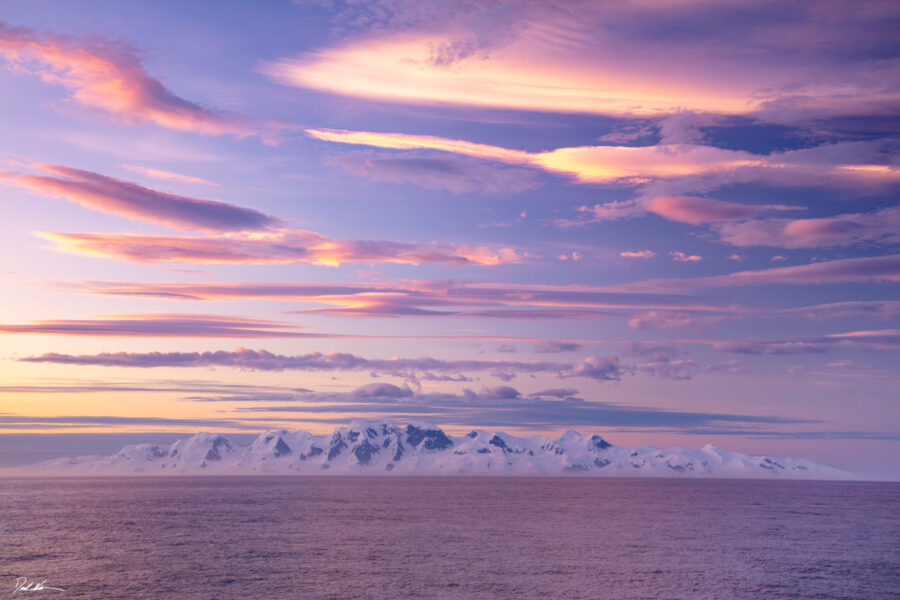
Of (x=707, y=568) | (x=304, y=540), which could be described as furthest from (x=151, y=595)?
(x=707, y=568)

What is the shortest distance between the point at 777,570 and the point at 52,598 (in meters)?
74.2

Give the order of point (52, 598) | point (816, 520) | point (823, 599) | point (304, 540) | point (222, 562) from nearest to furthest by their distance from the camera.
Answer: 1. point (52, 598)
2. point (823, 599)
3. point (222, 562)
4. point (304, 540)
5. point (816, 520)

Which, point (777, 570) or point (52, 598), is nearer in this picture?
point (52, 598)

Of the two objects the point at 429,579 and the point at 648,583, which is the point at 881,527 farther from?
the point at 429,579

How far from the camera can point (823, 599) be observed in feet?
207

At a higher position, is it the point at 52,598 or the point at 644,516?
the point at 52,598

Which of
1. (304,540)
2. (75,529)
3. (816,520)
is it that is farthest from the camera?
(816,520)
